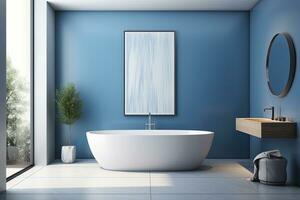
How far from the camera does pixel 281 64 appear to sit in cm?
573

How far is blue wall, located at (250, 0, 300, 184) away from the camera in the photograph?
5227 millimetres

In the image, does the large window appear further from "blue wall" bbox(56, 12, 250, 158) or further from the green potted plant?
"blue wall" bbox(56, 12, 250, 158)

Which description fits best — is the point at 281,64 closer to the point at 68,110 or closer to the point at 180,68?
the point at 180,68

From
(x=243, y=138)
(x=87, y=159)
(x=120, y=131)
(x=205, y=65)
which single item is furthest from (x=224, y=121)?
(x=87, y=159)

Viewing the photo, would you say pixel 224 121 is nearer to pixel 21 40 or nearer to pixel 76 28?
pixel 76 28

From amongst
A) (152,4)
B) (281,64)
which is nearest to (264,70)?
(281,64)

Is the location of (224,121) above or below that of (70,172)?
above

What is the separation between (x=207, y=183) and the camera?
17.5 ft

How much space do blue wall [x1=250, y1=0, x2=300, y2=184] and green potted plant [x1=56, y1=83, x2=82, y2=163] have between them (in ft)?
A: 9.48

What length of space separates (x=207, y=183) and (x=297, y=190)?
102cm

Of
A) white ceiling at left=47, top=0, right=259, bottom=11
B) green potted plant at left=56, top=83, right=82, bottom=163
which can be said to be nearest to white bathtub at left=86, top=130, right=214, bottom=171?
green potted plant at left=56, top=83, right=82, bottom=163

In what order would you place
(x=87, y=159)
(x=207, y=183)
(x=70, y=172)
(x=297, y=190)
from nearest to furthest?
(x=297, y=190)
(x=207, y=183)
(x=70, y=172)
(x=87, y=159)

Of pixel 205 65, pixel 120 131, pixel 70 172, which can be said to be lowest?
pixel 70 172

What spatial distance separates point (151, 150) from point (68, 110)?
1794 millimetres
